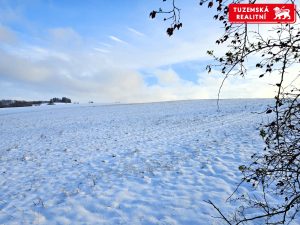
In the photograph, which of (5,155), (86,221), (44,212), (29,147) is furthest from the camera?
(29,147)

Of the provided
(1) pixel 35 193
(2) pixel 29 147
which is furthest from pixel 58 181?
(2) pixel 29 147

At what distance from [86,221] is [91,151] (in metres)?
7.48

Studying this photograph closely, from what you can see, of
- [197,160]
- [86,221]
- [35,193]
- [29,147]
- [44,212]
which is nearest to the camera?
[86,221]

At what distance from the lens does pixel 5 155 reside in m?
14.0

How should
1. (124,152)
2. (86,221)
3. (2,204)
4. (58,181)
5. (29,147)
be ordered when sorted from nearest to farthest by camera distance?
(86,221)
(2,204)
(58,181)
(124,152)
(29,147)

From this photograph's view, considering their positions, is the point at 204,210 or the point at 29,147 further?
the point at 29,147

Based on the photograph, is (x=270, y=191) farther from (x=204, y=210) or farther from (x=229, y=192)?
(x=204, y=210)

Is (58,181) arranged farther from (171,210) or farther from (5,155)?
(5,155)

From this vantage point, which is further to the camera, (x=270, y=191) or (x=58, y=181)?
(x=58, y=181)

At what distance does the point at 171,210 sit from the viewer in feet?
20.9

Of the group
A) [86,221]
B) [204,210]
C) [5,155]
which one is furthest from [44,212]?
[5,155]

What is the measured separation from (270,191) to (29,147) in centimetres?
1276

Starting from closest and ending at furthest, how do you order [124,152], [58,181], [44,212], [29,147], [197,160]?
[44,212], [58,181], [197,160], [124,152], [29,147]

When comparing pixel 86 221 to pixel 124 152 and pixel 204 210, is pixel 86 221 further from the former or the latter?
pixel 124 152
